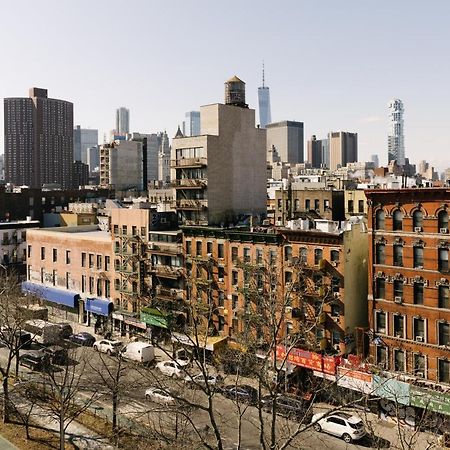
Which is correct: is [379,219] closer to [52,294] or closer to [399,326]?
[399,326]

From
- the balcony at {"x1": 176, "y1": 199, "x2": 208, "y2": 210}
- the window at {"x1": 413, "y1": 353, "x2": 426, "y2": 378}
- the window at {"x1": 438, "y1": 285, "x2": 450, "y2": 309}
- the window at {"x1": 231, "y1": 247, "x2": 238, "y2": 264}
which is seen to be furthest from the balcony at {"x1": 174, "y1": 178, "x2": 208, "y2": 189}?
the window at {"x1": 413, "y1": 353, "x2": 426, "y2": 378}

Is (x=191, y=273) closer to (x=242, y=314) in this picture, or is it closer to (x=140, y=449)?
(x=242, y=314)

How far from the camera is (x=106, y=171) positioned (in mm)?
193375

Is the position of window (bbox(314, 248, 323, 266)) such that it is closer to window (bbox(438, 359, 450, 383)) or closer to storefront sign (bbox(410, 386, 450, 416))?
window (bbox(438, 359, 450, 383))

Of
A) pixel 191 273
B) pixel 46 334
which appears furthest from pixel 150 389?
pixel 46 334

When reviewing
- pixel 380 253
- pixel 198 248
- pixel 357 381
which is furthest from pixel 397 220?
pixel 198 248

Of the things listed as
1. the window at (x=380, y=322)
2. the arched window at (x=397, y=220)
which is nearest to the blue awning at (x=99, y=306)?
the window at (x=380, y=322)

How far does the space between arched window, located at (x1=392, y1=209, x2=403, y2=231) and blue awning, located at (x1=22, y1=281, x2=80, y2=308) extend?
148 feet

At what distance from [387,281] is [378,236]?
373cm

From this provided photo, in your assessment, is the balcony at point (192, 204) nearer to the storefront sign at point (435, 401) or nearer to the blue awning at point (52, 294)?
the blue awning at point (52, 294)

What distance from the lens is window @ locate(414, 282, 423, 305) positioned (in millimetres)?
42562

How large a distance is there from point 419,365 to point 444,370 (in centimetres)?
192

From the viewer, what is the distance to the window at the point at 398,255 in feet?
144

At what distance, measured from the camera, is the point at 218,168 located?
66688 millimetres
